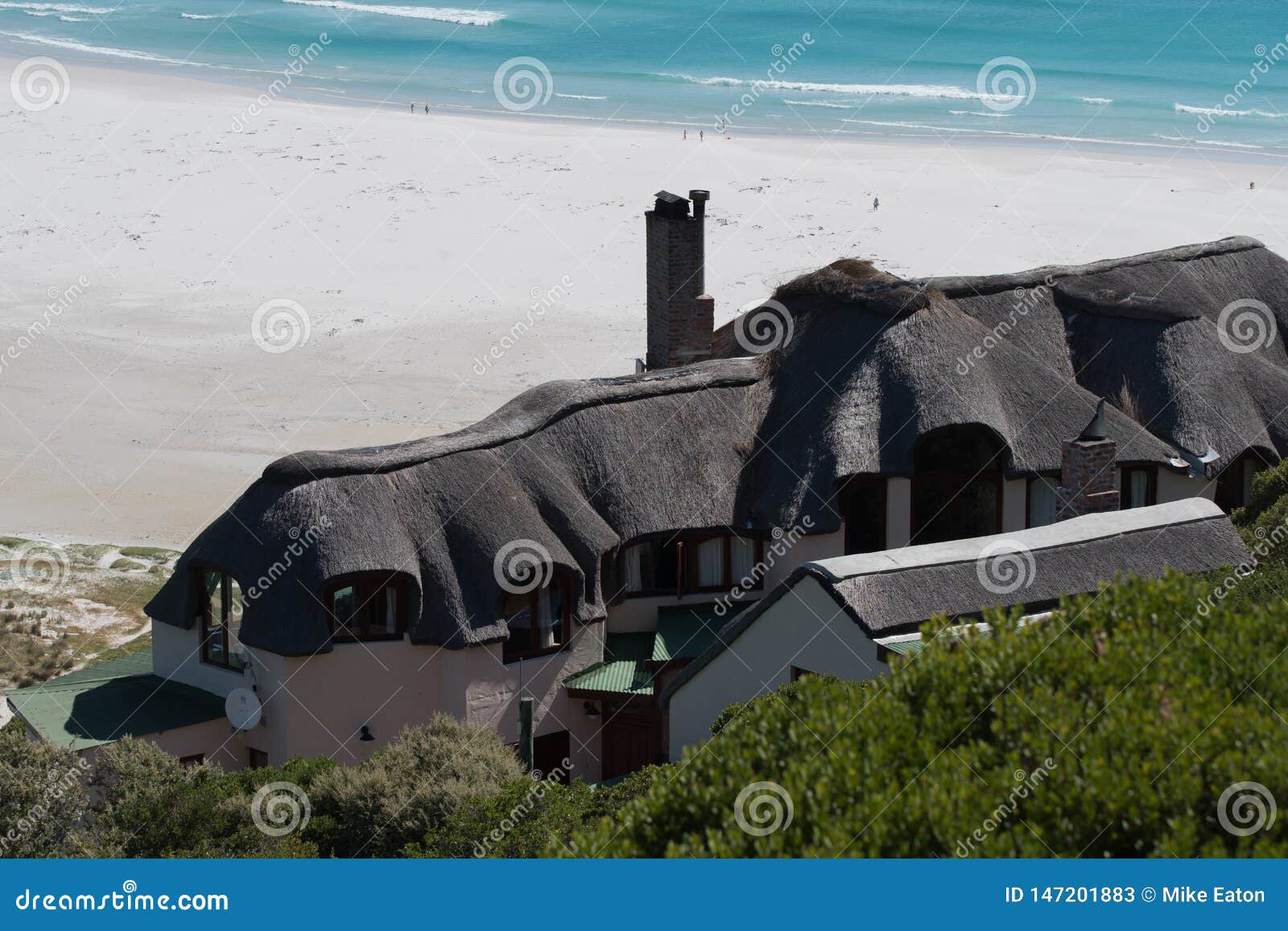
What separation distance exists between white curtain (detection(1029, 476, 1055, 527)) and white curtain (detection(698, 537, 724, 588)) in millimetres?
4855

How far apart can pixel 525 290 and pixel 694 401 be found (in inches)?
944

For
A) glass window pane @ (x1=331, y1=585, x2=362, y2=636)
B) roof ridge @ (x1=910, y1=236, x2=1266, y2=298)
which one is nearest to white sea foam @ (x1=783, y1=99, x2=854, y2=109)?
roof ridge @ (x1=910, y1=236, x2=1266, y2=298)

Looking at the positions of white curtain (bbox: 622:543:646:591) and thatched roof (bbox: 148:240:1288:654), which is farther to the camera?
white curtain (bbox: 622:543:646:591)

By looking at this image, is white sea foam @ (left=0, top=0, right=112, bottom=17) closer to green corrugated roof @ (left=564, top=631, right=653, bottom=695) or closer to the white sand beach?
the white sand beach

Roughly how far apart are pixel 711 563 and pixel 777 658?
4.71 metres

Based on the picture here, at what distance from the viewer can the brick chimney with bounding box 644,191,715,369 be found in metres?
26.7

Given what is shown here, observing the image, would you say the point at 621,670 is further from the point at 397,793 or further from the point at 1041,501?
the point at 1041,501

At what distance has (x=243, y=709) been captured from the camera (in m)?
21.6

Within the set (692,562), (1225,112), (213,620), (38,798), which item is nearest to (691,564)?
(692,562)

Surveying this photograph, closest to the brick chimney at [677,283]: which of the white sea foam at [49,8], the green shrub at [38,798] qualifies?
the green shrub at [38,798]

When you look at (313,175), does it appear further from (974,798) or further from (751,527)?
(974,798)

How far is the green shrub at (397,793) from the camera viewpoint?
17.3 meters

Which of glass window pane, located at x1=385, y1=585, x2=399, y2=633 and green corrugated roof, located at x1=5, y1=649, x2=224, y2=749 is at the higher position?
glass window pane, located at x1=385, y1=585, x2=399, y2=633

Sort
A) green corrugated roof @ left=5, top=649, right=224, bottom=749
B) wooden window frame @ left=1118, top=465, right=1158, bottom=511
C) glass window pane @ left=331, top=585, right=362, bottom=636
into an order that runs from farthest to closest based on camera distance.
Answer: wooden window frame @ left=1118, top=465, right=1158, bottom=511, glass window pane @ left=331, top=585, right=362, bottom=636, green corrugated roof @ left=5, top=649, right=224, bottom=749
